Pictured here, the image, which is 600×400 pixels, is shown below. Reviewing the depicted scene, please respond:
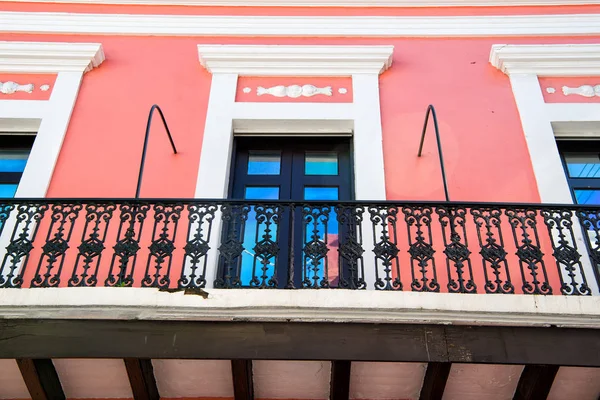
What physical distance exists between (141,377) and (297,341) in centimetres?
129

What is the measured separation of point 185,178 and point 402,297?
9.19ft

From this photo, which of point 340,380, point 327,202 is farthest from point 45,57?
point 340,380

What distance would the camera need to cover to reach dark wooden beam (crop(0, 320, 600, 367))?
436 cm

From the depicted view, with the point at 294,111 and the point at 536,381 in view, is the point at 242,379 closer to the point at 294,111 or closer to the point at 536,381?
the point at 536,381

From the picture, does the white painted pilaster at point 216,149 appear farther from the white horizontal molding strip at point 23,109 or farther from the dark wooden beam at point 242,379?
the white horizontal molding strip at point 23,109

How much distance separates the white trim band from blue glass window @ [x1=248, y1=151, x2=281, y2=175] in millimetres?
2348

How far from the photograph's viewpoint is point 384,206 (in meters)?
5.15

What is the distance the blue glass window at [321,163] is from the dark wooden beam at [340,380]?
2.56m

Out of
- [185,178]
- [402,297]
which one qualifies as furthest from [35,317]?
[402,297]

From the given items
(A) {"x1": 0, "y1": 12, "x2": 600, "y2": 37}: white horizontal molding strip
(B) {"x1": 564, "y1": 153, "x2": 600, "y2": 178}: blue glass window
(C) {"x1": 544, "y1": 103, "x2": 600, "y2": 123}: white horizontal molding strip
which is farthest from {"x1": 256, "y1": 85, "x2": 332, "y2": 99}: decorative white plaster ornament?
(B) {"x1": 564, "y1": 153, "x2": 600, "y2": 178}: blue glass window

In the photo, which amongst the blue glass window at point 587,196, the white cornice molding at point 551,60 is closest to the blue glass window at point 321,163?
the white cornice molding at point 551,60

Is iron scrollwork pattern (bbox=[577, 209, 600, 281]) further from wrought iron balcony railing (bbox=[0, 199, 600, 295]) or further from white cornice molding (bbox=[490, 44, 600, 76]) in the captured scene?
white cornice molding (bbox=[490, 44, 600, 76])

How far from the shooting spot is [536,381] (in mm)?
4562

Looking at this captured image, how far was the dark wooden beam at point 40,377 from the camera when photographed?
14.9 ft
